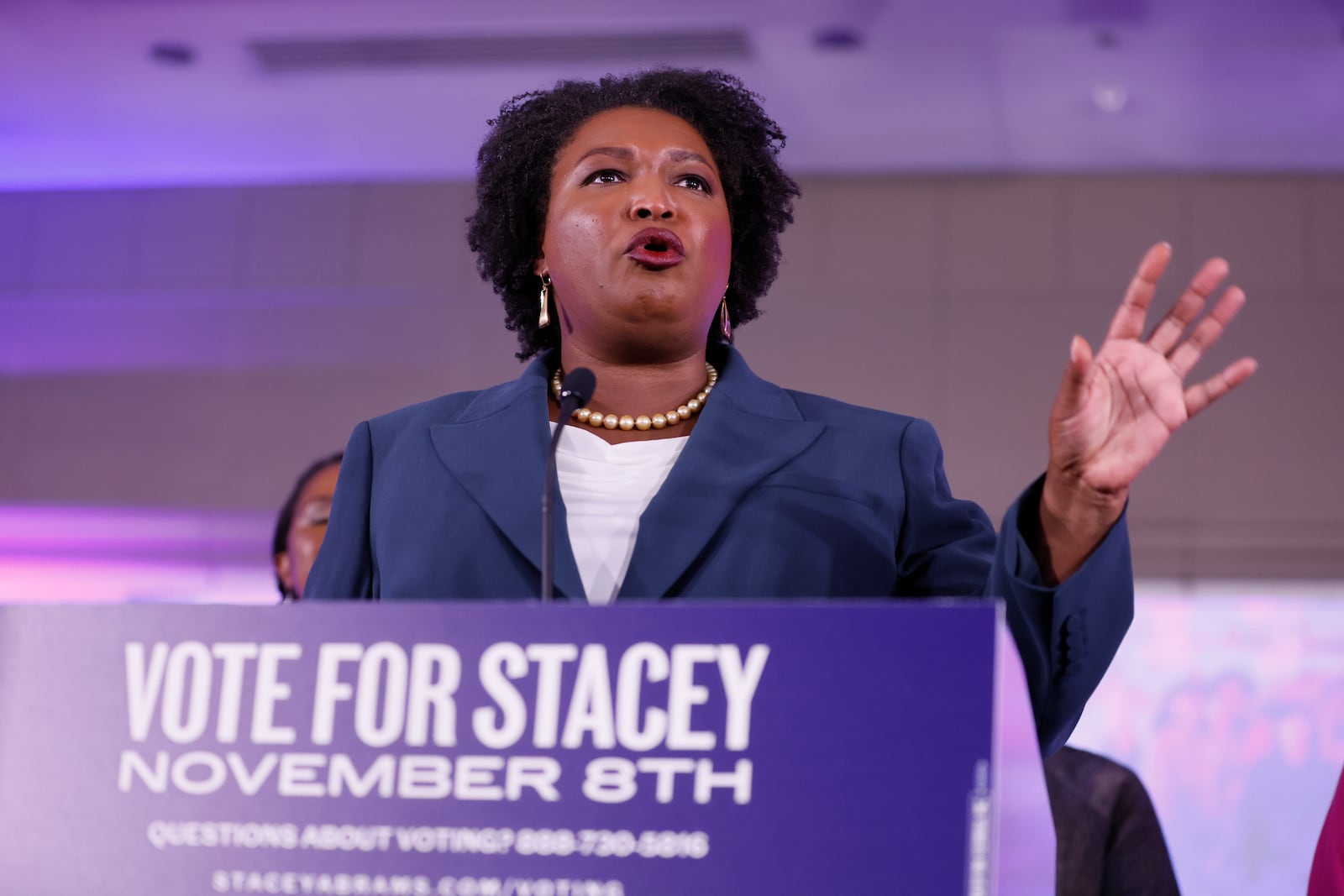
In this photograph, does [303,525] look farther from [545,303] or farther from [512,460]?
[512,460]

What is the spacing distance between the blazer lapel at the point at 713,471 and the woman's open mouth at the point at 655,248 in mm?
149

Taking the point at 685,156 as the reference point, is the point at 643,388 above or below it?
below

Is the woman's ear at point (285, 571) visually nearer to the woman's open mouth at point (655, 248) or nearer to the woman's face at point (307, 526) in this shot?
the woman's face at point (307, 526)

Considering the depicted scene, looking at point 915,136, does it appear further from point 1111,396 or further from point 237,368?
point 1111,396

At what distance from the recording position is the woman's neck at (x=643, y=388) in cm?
174

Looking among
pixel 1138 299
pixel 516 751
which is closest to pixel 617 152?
pixel 1138 299

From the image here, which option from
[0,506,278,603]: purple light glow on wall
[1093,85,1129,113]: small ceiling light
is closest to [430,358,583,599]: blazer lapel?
[1093,85,1129,113]: small ceiling light

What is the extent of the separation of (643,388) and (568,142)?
37 cm

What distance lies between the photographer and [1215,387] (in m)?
1.23

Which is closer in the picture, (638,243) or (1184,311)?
(1184,311)

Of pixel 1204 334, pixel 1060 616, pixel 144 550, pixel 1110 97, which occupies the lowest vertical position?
pixel 1060 616

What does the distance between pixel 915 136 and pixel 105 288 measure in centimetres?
315

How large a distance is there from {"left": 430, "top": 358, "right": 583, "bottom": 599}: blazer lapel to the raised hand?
46cm

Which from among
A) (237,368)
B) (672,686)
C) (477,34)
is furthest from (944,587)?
(237,368)
